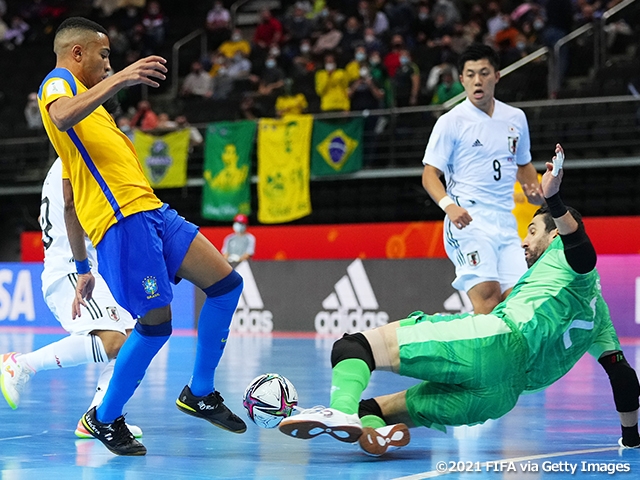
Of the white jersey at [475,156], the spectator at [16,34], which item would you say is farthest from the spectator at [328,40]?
the white jersey at [475,156]

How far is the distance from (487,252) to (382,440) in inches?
90.8

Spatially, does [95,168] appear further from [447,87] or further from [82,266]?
[447,87]

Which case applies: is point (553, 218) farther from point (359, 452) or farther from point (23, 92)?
point (23, 92)

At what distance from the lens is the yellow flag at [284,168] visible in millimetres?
17281

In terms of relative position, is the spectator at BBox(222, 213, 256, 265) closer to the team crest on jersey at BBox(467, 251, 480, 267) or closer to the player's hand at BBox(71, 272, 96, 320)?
the team crest on jersey at BBox(467, 251, 480, 267)

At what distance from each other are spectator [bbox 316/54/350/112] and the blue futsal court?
10.5 metres

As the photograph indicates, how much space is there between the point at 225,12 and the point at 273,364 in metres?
14.8

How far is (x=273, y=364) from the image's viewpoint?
9.88 metres

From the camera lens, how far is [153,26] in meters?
23.1

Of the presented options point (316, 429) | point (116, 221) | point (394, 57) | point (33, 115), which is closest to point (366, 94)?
point (394, 57)

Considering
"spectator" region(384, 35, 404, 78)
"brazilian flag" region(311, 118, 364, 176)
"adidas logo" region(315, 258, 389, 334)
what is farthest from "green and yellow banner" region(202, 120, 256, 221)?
"adidas logo" region(315, 258, 389, 334)

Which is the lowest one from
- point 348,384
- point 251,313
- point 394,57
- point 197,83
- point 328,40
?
point 251,313

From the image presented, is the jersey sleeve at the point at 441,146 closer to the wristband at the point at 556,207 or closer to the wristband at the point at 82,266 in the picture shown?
the wristband at the point at 556,207

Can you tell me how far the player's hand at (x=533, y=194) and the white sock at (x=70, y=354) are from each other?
2.79 m
